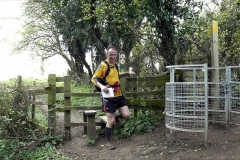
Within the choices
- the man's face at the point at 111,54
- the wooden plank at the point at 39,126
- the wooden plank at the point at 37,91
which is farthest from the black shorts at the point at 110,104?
the wooden plank at the point at 37,91

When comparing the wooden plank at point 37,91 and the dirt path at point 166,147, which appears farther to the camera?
the wooden plank at point 37,91

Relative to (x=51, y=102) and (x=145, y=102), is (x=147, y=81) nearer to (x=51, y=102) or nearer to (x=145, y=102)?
(x=145, y=102)

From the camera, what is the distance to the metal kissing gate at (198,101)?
5.08 m

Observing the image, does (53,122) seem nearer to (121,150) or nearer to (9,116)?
(9,116)

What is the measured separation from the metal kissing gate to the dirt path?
9.4 inches

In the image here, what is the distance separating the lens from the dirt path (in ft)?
15.7

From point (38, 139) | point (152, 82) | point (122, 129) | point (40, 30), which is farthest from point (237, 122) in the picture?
point (40, 30)

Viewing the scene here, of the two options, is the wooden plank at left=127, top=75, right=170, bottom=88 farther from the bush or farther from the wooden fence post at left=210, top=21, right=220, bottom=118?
the wooden fence post at left=210, top=21, right=220, bottom=118

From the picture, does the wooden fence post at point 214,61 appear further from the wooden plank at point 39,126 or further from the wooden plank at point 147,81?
the wooden plank at point 39,126

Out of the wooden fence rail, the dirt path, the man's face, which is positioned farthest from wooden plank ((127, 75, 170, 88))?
the man's face

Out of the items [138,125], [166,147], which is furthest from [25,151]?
[166,147]

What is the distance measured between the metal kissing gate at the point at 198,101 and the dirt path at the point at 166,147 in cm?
24

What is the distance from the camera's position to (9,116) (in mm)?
6652

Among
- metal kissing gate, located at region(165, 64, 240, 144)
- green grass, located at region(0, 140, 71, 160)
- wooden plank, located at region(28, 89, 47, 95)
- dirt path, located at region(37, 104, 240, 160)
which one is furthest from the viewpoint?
wooden plank, located at region(28, 89, 47, 95)
